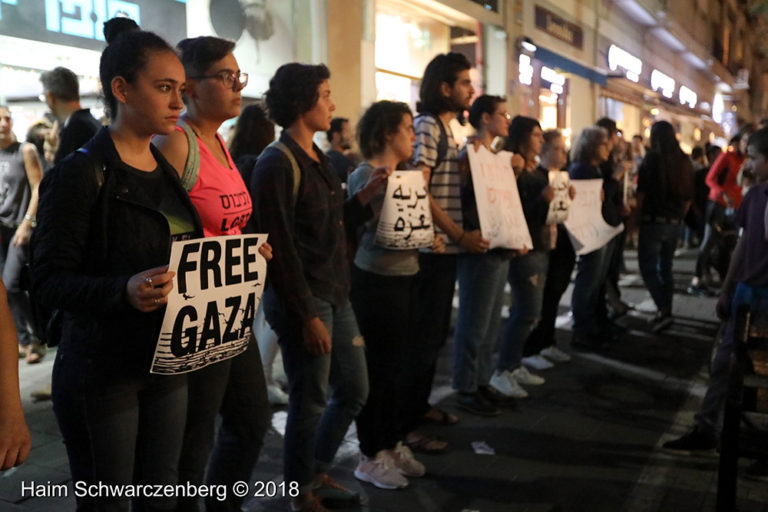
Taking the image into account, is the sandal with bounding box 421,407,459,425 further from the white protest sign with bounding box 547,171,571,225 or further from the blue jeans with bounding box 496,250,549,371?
the white protest sign with bounding box 547,171,571,225

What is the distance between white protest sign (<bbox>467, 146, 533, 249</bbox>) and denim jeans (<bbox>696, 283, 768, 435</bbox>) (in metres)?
1.27

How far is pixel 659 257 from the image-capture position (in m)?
7.62

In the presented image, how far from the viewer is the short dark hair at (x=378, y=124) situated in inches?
144

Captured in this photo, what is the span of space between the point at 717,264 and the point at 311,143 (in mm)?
7027

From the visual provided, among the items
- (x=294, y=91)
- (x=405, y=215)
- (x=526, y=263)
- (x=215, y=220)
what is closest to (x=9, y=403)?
(x=215, y=220)

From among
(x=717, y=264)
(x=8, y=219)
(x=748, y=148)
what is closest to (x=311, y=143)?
(x=748, y=148)

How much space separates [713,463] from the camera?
13.4ft

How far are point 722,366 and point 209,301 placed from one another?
313 cm

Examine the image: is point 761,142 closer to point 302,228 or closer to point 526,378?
point 526,378

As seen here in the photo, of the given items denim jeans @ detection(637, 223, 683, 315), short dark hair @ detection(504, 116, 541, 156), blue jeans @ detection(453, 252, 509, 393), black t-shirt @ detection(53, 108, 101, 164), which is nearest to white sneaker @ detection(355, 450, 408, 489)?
blue jeans @ detection(453, 252, 509, 393)

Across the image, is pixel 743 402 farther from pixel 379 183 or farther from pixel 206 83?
pixel 206 83

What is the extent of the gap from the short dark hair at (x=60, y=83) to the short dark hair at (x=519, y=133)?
2858mm

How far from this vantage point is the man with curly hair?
2846mm

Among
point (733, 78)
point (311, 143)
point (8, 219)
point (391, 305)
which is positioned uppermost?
point (733, 78)
